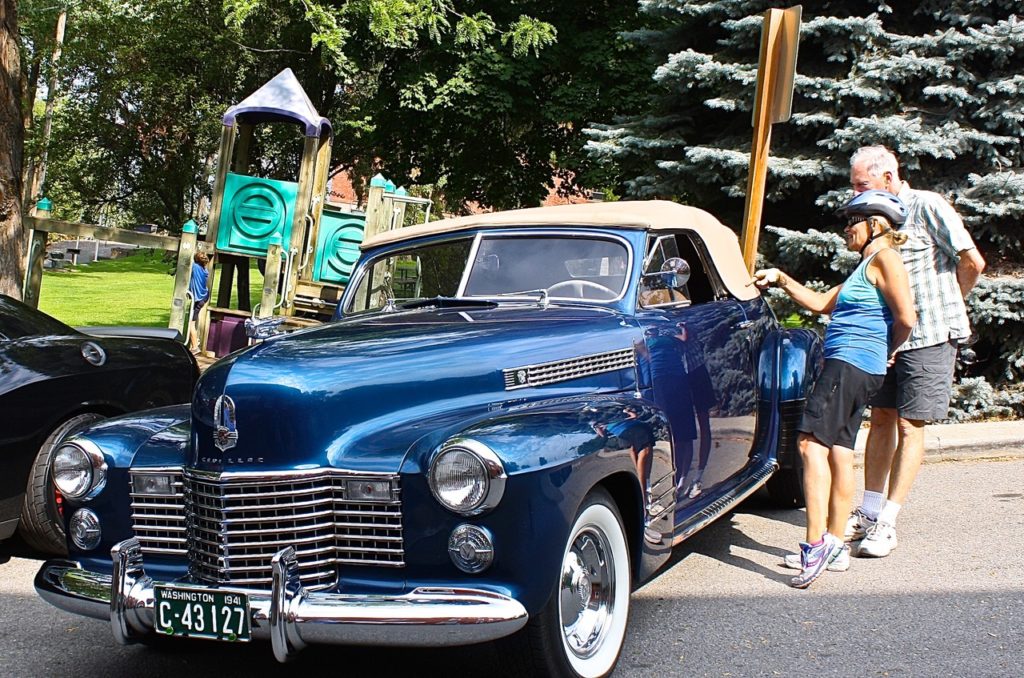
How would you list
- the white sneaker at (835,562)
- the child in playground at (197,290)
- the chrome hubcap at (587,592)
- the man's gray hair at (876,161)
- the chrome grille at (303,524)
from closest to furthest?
the chrome grille at (303,524) < the chrome hubcap at (587,592) < the white sneaker at (835,562) < the man's gray hair at (876,161) < the child in playground at (197,290)

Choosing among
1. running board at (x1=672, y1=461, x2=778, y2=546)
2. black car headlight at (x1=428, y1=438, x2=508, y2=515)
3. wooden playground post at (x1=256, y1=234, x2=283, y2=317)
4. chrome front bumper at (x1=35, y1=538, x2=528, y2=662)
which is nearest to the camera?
chrome front bumper at (x1=35, y1=538, x2=528, y2=662)

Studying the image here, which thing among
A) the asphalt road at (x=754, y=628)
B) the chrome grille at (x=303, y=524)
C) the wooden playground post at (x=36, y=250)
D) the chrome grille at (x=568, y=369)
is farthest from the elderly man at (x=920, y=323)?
the wooden playground post at (x=36, y=250)

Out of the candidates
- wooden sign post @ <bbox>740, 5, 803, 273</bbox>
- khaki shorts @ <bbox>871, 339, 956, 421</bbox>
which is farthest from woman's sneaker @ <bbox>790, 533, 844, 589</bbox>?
wooden sign post @ <bbox>740, 5, 803, 273</bbox>

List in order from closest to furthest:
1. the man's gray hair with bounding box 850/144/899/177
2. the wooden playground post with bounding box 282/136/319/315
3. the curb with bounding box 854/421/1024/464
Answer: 1. the man's gray hair with bounding box 850/144/899/177
2. the curb with bounding box 854/421/1024/464
3. the wooden playground post with bounding box 282/136/319/315

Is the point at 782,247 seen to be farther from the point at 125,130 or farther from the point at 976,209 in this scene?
the point at 125,130

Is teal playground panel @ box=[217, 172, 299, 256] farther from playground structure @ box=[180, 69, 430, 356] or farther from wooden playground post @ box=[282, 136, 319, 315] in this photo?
wooden playground post @ box=[282, 136, 319, 315]

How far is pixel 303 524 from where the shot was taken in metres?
3.51

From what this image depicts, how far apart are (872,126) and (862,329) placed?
4841 mm

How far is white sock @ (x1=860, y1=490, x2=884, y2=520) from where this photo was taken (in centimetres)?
580

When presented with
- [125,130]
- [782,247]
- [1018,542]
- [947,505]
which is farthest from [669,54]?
[125,130]

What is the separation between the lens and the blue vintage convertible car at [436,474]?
11.0 feet

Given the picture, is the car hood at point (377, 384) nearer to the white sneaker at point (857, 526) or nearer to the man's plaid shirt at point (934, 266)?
the man's plaid shirt at point (934, 266)

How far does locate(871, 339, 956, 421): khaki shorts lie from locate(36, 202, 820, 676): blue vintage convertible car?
1.21 metres

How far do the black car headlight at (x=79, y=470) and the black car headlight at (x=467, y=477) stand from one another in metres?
1.43
